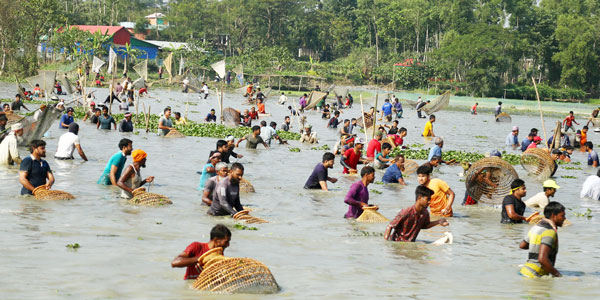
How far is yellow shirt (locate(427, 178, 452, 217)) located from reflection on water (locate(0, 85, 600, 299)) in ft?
1.07

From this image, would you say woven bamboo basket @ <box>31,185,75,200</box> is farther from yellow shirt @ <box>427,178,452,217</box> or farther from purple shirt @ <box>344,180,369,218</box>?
yellow shirt @ <box>427,178,452,217</box>

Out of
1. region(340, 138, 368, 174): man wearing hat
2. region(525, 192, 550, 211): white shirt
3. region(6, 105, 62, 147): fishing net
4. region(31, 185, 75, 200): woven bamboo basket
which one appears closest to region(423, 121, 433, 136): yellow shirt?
region(340, 138, 368, 174): man wearing hat

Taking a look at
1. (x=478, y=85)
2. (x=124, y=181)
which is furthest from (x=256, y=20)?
(x=124, y=181)

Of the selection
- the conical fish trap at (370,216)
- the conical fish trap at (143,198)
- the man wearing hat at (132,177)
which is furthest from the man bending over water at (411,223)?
the man wearing hat at (132,177)

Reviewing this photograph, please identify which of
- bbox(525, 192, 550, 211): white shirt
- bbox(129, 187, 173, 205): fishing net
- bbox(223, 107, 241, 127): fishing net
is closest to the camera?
bbox(129, 187, 173, 205): fishing net

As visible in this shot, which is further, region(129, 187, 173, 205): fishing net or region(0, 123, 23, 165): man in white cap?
region(0, 123, 23, 165): man in white cap

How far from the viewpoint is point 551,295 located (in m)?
8.70

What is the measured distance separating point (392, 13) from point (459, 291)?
293 feet

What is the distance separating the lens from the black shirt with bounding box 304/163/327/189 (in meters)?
15.4

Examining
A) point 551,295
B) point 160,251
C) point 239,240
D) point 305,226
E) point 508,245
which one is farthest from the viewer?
point 305,226

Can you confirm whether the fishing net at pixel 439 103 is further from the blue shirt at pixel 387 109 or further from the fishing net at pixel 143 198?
the fishing net at pixel 143 198

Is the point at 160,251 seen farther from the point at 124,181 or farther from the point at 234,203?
the point at 124,181

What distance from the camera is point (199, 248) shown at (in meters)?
7.97

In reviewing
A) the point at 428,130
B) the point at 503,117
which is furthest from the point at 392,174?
the point at 503,117
